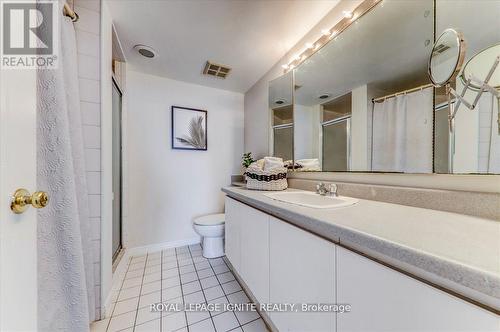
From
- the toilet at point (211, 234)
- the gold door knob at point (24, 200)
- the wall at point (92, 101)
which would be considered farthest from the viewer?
Result: the toilet at point (211, 234)

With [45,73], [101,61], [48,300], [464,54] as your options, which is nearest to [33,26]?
[45,73]

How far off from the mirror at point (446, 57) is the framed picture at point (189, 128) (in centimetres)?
220

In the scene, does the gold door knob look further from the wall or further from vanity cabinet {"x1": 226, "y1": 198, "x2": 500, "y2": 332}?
vanity cabinet {"x1": 226, "y1": 198, "x2": 500, "y2": 332}

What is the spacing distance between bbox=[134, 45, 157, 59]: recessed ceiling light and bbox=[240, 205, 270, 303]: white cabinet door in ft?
5.70

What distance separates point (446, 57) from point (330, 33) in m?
0.81

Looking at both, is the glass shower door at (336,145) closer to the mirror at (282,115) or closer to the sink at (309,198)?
the sink at (309,198)

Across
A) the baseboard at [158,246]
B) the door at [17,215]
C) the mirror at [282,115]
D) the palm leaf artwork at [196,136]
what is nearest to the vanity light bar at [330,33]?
the mirror at [282,115]

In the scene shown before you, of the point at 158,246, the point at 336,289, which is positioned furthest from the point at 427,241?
the point at 158,246

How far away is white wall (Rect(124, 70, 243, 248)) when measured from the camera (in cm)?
214

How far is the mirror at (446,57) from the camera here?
76 centimetres

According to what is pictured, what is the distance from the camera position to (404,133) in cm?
96

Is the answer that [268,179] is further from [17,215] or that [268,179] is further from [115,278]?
[115,278]

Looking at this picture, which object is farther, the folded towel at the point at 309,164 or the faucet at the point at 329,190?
the folded towel at the point at 309,164

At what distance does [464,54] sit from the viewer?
0.75 metres
